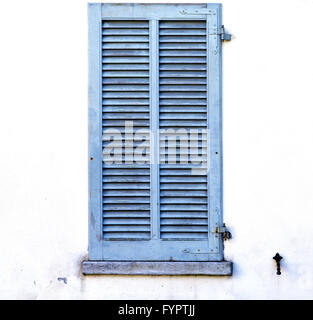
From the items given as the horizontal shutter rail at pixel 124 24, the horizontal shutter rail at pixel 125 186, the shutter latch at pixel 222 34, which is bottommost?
the horizontal shutter rail at pixel 125 186

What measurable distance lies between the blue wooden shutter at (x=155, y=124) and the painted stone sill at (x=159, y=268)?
0.16 feet

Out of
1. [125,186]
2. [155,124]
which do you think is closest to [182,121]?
[155,124]

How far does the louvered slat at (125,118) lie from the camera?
3.89 meters

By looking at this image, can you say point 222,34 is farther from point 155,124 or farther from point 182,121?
point 155,124

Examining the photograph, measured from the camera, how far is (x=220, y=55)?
3.88 metres

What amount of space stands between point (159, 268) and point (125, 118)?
1035 mm

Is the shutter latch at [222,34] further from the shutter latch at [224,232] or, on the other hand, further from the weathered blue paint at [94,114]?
the shutter latch at [224,232]

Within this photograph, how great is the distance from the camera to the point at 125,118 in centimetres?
389

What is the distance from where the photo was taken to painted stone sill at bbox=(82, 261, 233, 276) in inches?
151
